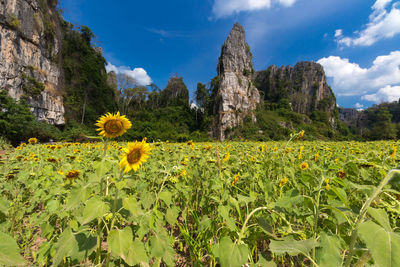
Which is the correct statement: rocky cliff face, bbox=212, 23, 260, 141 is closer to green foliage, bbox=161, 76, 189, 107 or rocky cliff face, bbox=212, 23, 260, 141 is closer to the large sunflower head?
green foliage, bbox=161, 76, 189, 107

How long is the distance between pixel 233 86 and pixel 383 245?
127 feet

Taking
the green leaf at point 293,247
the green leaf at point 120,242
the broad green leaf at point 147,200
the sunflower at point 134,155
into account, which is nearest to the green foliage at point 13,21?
the sunflower at point 134,155

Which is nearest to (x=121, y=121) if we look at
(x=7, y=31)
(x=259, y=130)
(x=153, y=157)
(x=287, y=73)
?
(x=153, y=157)

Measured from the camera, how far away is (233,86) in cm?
3684

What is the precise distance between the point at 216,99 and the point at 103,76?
2326 cm

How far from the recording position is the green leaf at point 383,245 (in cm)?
37

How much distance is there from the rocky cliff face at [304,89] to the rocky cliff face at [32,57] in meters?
62.4

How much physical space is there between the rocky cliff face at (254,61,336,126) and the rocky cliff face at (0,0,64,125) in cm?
6236

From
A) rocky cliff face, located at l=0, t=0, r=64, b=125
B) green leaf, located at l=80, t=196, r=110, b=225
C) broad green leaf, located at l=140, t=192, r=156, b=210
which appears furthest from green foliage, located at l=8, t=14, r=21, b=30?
green leaf, located at l=80, t=196, r=110, b=225

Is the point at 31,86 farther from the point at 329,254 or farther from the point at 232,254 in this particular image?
the point at 329,254

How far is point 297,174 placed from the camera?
1.86 metres

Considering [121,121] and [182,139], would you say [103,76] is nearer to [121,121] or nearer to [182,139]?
[182,139]

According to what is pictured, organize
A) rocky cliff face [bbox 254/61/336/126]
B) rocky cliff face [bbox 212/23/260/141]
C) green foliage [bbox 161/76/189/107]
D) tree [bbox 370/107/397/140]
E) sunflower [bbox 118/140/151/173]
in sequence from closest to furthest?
sunflower [bbox 118/140/151/173] → tree [bbox 370/107/397/140] → rocky cliff face [bbox 212/23/260/141] → green foliage [bbox 161/76/189/107] → rocky cliff face [bbox 254/61/336/126]

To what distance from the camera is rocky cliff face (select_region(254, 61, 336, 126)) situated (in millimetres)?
60625
